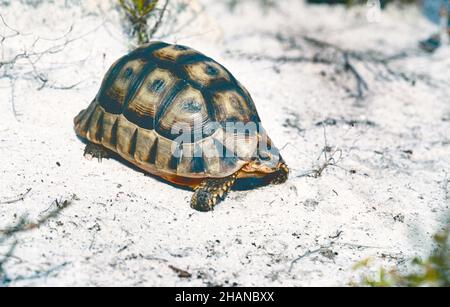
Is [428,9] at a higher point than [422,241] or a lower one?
higher

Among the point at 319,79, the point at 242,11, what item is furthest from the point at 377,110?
the point at 242,11

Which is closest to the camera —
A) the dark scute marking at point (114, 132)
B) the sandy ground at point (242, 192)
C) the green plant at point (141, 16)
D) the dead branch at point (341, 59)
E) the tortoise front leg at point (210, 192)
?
the sandy ground at point (242, 192)

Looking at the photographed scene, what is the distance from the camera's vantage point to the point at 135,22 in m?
4.29

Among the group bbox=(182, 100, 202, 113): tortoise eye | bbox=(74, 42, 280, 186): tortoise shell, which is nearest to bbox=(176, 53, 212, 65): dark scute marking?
bbox=(74, 42, 280, 186): tortoise shell

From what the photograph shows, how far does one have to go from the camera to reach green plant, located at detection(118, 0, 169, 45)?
13.7 feet

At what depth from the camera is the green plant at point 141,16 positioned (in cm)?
419

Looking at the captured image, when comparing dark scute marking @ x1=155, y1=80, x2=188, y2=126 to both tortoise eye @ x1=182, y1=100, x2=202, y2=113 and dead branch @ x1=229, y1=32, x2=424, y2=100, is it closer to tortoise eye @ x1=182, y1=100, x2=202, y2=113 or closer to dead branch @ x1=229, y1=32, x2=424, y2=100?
tortoise eye @ x1=182, y1=100, x2=202, y2=113

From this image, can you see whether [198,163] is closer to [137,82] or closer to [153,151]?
[153,151]

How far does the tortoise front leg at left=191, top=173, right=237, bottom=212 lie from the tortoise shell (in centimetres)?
8

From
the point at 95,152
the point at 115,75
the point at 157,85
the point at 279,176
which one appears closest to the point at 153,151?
the point at 157,85

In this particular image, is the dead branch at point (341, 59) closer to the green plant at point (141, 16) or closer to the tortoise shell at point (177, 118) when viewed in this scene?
the green plant at point (141, 16)

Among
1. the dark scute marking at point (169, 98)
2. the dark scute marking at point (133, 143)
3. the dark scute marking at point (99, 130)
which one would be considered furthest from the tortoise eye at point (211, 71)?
the dark scute marking at point (99, 130)
